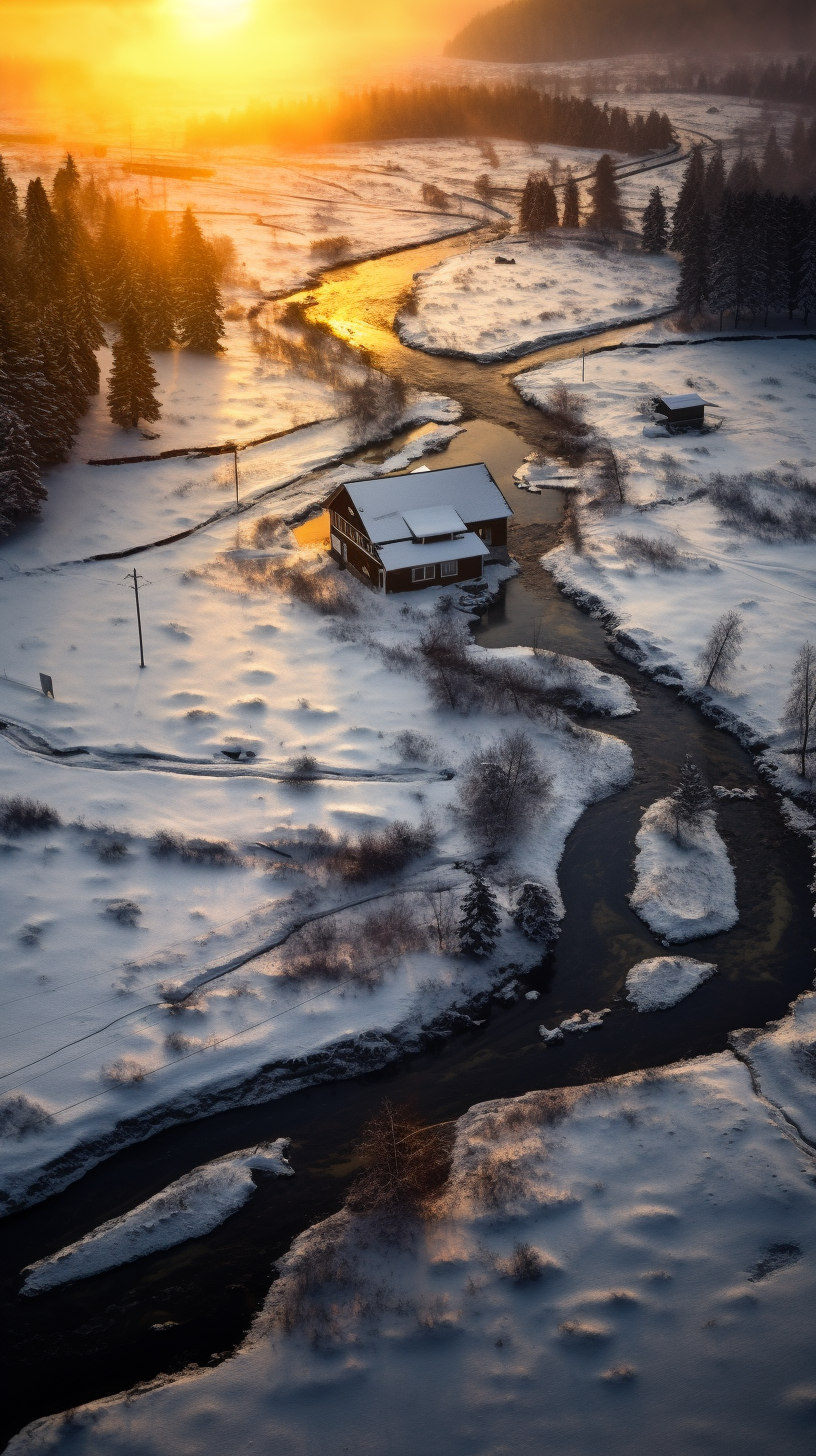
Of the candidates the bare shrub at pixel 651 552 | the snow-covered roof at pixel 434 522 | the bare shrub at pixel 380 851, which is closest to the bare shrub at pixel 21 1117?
the bare shrub at pixel 380 851

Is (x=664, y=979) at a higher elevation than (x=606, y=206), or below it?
below

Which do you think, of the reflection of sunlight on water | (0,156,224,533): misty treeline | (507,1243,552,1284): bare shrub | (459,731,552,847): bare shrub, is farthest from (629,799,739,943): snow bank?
(0,156,224,533): misty treeline

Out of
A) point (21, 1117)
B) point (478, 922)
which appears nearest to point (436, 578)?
point (478, 922)

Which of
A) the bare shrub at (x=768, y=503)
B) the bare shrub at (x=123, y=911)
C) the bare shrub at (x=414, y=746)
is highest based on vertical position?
the bare shrub at (x=768, y=503)

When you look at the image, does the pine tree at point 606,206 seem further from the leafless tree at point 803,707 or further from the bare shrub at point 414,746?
the bare shrub at point 414,746

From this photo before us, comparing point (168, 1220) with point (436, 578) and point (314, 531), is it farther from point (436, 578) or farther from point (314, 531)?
point (314, 531)

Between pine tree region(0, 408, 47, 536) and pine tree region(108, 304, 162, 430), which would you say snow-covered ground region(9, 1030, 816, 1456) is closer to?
pine tree region(0, 408, 47, 536)
